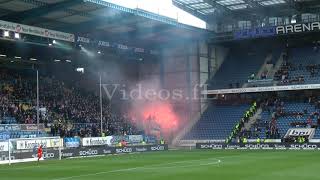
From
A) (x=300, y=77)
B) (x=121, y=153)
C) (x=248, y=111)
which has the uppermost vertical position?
(x=300, y=77)

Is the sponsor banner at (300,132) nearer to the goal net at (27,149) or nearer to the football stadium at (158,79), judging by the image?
the football stadium at (158,79)

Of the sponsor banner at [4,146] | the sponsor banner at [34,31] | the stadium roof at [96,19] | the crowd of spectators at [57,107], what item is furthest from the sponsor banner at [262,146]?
the sponsor banner at [4,146]

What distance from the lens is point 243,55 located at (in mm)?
67312

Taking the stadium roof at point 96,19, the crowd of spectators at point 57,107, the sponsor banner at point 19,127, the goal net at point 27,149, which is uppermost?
the stadium roof at point 96,19

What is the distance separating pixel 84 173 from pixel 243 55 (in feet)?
140

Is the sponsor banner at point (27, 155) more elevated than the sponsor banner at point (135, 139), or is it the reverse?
the sponsor banner at point (135, 139)

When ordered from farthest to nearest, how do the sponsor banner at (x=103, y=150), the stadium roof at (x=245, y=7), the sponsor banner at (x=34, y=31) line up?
the stadium roof at (x=245, y=7), the sponsor banner at (x=103, y=150), the sponsor banner at (x=34, y=31)

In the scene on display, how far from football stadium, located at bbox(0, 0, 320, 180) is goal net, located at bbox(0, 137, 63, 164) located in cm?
9

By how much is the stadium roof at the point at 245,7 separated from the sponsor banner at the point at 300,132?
12.6m

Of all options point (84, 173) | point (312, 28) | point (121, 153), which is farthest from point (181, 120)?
point (84, 173)

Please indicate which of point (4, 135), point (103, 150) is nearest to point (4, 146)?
point (4, 135)

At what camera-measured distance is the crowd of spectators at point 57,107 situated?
167 ft

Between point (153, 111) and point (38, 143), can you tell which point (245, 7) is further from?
point (38, 143)

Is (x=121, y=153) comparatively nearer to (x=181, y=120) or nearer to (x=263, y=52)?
(x=181, y=120)
